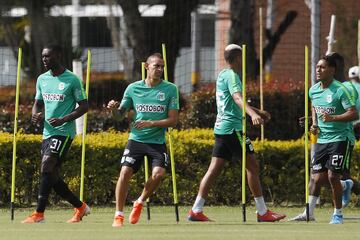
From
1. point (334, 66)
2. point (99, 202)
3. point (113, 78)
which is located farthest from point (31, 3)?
point (334, 66)

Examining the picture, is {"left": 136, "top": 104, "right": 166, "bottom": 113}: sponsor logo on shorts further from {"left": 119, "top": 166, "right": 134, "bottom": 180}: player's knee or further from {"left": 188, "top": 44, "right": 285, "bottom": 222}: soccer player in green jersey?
{"left": 188, "top": 44, "right": 285, "bottom": 222}: soccer player in green jersey

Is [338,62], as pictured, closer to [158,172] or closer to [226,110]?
[226,110]

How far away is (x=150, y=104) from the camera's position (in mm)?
14938

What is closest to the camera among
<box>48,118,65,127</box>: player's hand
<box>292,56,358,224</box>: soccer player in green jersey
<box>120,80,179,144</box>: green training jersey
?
<box>120,80,179,144</box>: green training jersey

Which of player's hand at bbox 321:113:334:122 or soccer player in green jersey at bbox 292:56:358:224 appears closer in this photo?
player's hand at bbox 321:113:334:122

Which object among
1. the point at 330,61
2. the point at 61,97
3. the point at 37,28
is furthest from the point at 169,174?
the point at 37,28

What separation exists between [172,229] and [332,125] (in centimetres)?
248

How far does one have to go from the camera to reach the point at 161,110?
49.0 ft

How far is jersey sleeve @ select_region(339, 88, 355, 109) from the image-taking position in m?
15.3

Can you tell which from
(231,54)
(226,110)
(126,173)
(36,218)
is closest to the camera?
(126,173)

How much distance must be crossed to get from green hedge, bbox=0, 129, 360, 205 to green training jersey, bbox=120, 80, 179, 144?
13.5 ft

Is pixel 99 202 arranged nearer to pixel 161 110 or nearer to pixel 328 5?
pixel 161 110

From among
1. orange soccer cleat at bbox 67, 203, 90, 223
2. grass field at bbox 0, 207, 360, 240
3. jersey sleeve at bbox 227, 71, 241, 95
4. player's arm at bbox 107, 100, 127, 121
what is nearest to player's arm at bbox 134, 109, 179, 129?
player's arm at bbox 107, 100, 127, 121

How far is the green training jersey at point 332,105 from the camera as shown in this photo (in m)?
15.4
